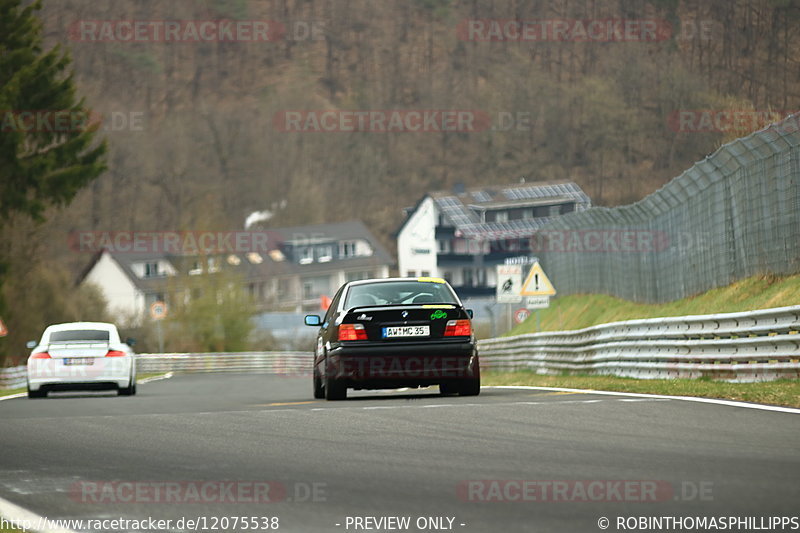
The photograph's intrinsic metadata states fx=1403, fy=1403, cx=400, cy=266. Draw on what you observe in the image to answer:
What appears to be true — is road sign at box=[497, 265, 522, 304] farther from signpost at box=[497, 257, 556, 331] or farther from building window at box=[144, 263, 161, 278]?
building window at box=[144, 263, 161, 278]

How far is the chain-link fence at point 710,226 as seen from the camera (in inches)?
811

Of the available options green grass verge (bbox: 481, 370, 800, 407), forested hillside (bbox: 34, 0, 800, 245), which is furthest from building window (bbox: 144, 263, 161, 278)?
→ green grass verge (bbox: 481, 370, 800, 407)

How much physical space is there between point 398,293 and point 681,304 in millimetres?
10937

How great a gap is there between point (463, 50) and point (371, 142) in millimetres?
10420

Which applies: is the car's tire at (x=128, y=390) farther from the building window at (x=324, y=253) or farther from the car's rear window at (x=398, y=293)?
the building window at (x=324, y=253)

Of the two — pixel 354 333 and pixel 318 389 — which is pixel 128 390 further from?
pixel 354 333

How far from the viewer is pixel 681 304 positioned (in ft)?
88.1

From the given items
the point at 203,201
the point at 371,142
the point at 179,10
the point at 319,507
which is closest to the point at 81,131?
the point at 319,507

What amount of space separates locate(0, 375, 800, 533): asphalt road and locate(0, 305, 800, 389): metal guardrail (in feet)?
8.15

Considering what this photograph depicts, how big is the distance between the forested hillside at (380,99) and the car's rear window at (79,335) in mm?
17805

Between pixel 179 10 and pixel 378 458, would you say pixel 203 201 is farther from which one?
pixel 378 458

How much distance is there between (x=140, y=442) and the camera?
11.3 metres

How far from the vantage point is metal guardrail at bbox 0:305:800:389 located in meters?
15.7

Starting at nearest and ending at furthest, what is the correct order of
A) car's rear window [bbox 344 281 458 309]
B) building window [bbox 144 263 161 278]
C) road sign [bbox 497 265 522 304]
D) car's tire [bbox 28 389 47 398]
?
car's rear window [bbox 344 281 458 309], car's tire [bbox 28 389 47 398], road sign [bbox 497 265 522 304], building window [bbox 144 263 161 278]
